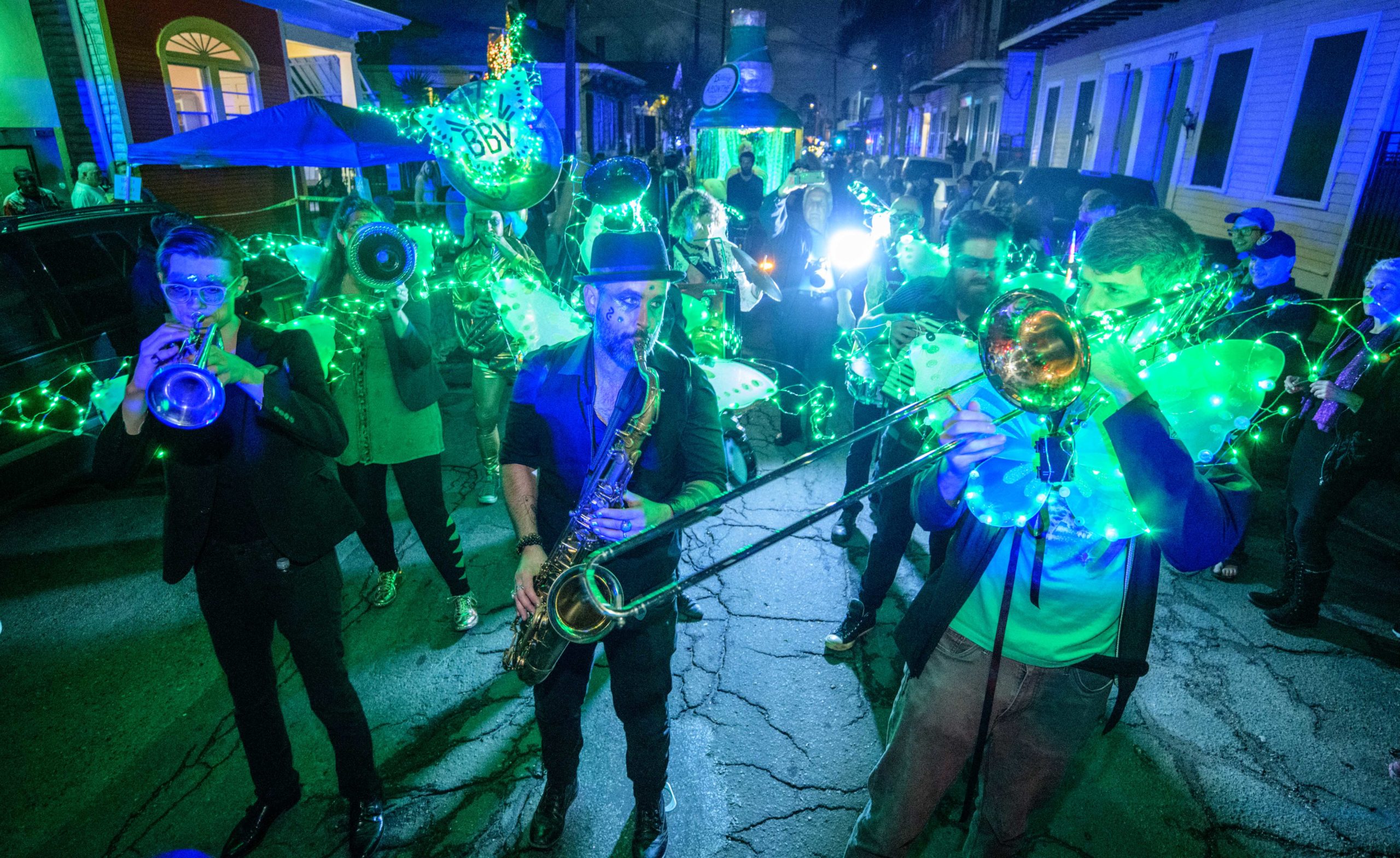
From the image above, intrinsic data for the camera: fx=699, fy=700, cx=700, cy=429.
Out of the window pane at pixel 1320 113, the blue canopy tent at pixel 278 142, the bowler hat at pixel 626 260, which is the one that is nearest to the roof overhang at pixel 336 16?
the blue canopy tent at pixel 278 142

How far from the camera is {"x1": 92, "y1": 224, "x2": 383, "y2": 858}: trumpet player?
2.23m

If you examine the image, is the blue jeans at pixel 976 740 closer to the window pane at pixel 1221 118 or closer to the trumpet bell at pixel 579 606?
the trumpet bell at pixel 579 606

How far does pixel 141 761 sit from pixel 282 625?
5.21ft

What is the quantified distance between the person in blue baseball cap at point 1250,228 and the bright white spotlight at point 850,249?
2.87m

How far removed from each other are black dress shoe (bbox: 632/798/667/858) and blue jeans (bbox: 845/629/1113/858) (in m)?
0.88

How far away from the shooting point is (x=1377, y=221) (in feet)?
25.8

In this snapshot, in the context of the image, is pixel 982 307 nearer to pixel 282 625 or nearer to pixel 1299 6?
pixel 282 625

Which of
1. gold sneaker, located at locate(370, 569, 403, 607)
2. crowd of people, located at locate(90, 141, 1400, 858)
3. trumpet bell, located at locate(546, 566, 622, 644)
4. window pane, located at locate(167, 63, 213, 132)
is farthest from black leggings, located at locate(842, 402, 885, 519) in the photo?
window pane, located at locate(167, 63, 213, 132)

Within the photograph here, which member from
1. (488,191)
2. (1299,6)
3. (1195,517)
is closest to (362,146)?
(488,191)

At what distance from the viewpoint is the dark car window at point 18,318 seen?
479 centimetres

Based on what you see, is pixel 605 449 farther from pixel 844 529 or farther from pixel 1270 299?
pixel 1270 299

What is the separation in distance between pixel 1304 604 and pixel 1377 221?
6.41 m

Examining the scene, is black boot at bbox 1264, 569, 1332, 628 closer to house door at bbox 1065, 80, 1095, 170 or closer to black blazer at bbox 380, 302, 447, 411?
black blazer at bbox 380, 302, 447, 411

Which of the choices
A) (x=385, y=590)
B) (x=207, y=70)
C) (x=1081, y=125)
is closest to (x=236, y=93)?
(x=207, y=70)
